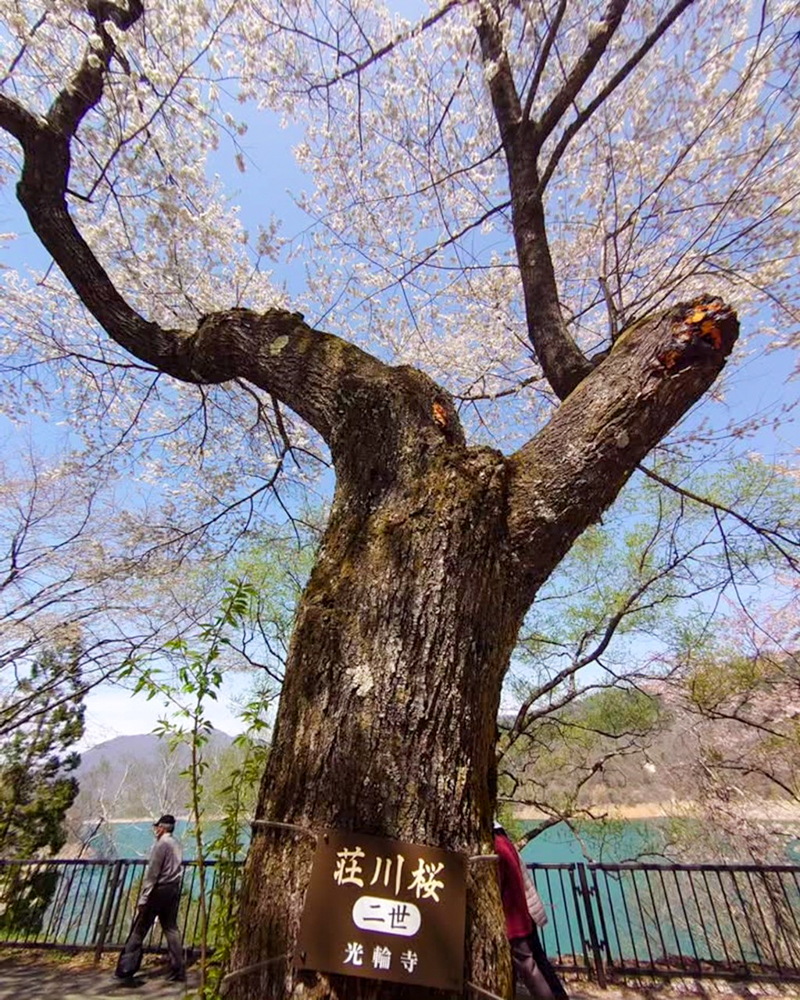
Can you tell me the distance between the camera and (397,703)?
1189 millimetres

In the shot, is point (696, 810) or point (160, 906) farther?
point (696, 810)

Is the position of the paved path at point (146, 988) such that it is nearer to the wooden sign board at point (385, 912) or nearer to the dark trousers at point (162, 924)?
the dark trousers at point (162, 924)

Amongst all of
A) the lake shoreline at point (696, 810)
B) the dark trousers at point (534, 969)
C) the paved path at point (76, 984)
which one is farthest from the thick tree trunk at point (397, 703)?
the lake shoreline at point (696, 810)

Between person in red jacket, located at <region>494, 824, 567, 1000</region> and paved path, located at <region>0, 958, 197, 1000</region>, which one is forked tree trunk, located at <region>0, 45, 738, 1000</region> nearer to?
person in red jacket, located at <region>494, 824, 567, 1000</region>

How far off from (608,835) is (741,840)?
210cm

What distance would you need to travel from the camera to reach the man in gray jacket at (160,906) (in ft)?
14.1

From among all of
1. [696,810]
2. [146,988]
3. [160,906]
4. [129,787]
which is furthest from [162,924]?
[129,787]

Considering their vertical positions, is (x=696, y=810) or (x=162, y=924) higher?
(x=696, y=810)

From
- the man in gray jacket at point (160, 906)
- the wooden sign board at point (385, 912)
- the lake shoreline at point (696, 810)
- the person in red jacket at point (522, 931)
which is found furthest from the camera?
the lake shoreline at point (696, 810)

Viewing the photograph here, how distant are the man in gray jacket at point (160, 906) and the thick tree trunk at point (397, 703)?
175 inches

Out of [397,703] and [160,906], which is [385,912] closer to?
[397,703]

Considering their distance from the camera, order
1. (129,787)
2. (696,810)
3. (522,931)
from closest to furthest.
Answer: (522,931) < (696,810) < (129,787)

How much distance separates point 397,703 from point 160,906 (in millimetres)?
4945

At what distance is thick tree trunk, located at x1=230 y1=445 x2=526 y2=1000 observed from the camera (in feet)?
3.42
